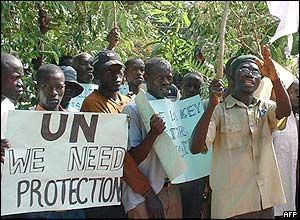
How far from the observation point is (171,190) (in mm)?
3914

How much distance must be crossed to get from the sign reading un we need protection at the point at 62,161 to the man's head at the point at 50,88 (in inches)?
4.7

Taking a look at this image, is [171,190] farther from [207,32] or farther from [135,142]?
[207,32]

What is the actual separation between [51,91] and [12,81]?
410 mm

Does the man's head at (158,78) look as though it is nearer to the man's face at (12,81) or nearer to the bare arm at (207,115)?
the bare arm at (207,115)

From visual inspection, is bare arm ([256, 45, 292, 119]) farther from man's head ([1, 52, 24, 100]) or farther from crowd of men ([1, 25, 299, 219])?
man's head ([1, 52, 24, 100])

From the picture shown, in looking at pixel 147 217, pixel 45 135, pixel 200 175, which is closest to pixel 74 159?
pixel 45 135

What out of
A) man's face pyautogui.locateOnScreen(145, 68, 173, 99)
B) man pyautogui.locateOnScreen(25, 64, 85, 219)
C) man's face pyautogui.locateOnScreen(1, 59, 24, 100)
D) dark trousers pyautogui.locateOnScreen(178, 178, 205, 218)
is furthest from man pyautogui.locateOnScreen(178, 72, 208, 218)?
man's face pyautogui.locateOnScreen(1, 59, 24, 100)

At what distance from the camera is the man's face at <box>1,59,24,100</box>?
331 cm

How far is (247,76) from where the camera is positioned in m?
3.66

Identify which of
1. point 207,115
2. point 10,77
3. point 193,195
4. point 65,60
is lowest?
point 193,195

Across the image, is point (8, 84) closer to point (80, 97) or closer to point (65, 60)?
point (80, 97)

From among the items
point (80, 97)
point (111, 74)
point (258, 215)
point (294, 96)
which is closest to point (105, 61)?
point (111, 74)

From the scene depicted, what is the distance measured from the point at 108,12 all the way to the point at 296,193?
1.74m

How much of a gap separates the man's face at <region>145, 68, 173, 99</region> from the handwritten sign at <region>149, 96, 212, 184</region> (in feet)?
0.32
